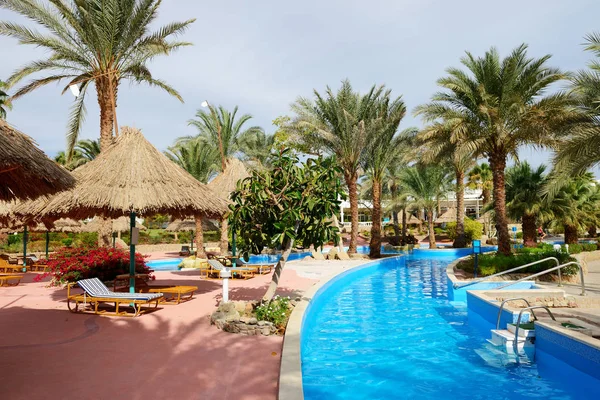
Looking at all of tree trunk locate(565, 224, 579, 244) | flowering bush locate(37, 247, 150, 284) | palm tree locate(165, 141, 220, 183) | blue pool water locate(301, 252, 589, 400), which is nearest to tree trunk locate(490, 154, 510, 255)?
blue pool water locate(301, 252, 589, 400)

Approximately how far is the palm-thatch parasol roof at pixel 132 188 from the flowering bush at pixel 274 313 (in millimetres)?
3724

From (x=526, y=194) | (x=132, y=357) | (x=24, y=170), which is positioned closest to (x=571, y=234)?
(x=526, y=194)

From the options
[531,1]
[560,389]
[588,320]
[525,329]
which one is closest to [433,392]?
[560,389]

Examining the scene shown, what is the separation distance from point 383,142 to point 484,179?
17.8 metres

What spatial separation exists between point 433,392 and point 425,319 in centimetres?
437

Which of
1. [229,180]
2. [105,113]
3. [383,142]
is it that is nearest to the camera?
[105,113]

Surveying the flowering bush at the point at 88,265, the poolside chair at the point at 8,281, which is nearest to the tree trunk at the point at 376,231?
the flowering bush at the point at 88,265

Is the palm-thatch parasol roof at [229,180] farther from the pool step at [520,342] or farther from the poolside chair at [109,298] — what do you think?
the pool step at [520,342]

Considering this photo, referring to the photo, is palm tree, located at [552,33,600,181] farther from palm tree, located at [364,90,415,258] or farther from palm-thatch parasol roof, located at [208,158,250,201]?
palm-thatch parasol roof, located at [208,158,250,201]

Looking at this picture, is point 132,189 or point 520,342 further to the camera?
point 132,189

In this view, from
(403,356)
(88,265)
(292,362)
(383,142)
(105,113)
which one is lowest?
(403,356)

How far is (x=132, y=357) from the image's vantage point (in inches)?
232

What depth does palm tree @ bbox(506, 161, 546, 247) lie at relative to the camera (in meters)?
22.5

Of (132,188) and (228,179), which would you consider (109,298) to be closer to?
(132,188)
